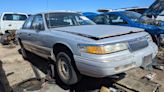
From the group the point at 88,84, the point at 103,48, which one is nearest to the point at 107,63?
the point at 103,48

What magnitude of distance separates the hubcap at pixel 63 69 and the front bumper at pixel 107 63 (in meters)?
0.52

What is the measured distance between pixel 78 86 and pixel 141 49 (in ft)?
5.10

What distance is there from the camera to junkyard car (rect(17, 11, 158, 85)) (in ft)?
12.5

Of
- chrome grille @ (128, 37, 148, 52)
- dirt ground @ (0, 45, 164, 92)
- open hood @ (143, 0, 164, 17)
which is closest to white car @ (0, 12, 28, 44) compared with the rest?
dirt ground @ (0, 45, 164, 92)

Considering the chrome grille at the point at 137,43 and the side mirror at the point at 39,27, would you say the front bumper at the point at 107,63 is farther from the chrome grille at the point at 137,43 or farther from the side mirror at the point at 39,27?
the side mirror at the point at 39,27

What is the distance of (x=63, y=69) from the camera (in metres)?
4.71

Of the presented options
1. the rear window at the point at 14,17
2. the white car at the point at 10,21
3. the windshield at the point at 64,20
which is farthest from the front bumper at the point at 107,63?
the rear window at the point at 14,17

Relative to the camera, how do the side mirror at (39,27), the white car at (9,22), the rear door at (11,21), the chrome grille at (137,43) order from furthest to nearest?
the rear door at (11,21) → the white car at (9,22) → the side mirror at (39,27) → the chrome grille at (137,43)

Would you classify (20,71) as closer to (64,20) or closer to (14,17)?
(64,20)

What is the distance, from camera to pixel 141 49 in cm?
429

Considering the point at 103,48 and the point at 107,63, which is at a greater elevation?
the point at 103,48

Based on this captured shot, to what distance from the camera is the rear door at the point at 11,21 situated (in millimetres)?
12695

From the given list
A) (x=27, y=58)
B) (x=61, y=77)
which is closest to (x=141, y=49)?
(x=61, y=77)

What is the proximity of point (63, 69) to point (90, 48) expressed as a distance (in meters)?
1.10
